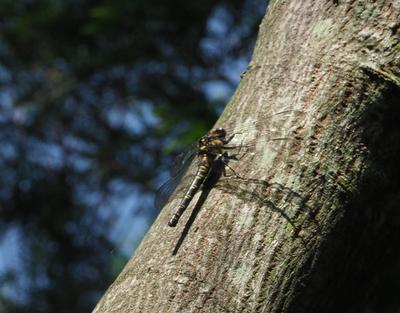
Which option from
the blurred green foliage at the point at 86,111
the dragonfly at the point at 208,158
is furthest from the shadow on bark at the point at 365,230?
the blurred green foliage at the point at 86,111

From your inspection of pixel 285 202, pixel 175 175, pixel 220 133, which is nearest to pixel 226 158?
pixel 220 133

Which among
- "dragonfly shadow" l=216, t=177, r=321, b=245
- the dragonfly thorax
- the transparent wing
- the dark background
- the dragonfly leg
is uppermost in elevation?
the dark background

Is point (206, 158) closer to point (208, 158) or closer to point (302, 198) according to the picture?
point (208, 158)

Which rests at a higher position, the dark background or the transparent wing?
the dark background

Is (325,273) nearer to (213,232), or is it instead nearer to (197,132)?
(213,232)

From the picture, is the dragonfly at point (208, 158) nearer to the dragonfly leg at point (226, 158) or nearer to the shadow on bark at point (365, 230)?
the dragonfly leg at point (226, 158)

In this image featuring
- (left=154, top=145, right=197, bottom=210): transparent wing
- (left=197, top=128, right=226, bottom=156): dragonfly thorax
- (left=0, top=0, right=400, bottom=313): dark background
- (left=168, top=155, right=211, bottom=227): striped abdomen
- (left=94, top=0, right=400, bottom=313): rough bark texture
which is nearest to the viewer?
(left=94, top=0, right=400, bottom=313): rough bark texture

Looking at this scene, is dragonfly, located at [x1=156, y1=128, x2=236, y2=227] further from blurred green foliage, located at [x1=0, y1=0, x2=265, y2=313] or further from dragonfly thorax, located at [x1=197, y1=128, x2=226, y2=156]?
blurred green foliage, located at [x1=0, y1=0, x2=265, y2=313]

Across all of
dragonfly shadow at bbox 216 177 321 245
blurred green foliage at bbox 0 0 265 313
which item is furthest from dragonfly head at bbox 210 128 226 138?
blurred green foliage at bbox 0 0 265 313
